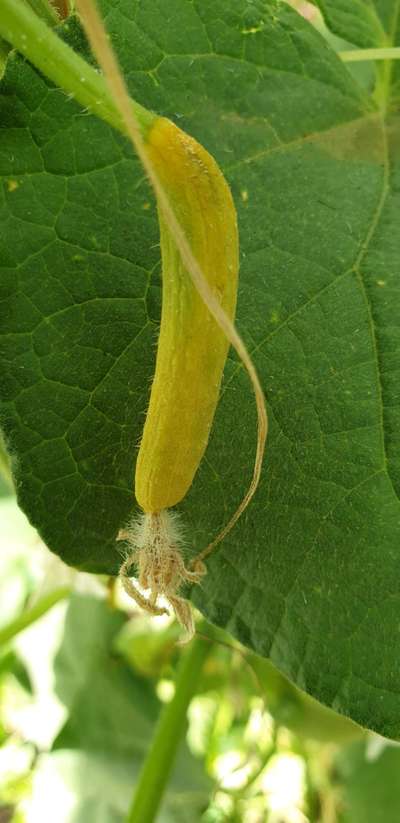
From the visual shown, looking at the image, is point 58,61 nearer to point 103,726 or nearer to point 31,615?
point 31,615

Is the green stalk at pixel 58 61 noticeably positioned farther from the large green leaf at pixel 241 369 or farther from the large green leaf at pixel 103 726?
the large green leaf at pixel 103 726

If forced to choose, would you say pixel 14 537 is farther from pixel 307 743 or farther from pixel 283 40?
pixel 283 40

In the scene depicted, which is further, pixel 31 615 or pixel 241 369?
pixel 31 615

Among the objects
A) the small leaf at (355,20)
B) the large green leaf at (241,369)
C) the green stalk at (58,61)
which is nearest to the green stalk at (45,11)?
the large green leaf at (241,369)

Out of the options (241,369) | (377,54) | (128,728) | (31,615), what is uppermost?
(377,54)

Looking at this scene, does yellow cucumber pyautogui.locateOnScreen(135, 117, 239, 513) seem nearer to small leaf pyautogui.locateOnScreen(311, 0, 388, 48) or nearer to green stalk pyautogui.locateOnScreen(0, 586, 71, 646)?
small leaf pyautogui.locateOnScreen(311, 0, 388, 48)

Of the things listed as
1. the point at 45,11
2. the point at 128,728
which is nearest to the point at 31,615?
the point at 128,728

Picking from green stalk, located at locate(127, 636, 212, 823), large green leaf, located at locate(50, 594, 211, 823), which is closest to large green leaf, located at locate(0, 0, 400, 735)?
green stalk, located at locate(127, 636, 212, 823)
